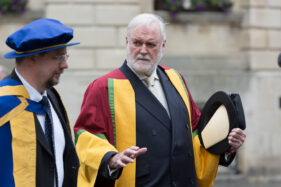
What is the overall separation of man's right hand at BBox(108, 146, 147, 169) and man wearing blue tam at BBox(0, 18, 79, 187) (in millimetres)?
270

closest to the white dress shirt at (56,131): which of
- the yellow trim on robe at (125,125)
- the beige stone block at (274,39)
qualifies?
the yellow trim on robe at (125,125)

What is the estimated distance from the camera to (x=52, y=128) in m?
2.91

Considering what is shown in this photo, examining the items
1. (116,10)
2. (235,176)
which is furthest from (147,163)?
(235,176)

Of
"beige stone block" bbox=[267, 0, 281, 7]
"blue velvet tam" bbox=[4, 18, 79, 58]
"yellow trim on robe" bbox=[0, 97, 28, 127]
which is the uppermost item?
"blue velvet tam" bbox=[4, 18, 79, 58]

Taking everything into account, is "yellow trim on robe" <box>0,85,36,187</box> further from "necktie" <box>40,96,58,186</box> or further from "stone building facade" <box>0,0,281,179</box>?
"stone building facade" <box>0,0,281,179</box>

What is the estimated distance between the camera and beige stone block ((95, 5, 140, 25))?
8.10 m

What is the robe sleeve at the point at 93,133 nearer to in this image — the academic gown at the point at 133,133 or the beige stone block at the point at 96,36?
the academic gown at the point at 133,133

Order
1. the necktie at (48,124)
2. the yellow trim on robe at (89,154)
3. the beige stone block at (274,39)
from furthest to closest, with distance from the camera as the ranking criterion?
1. the beige stone block at (274,39)
2. the yellow trim on robe at (89,154)
3. the necktie at (48,124)

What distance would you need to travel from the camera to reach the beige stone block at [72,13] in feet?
26.2

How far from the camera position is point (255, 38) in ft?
29.1

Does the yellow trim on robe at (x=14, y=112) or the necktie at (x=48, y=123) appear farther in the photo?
the necktie at (x=48, y=123)

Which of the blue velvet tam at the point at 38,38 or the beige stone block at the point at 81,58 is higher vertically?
the blue velvet tam at the point at 38,38

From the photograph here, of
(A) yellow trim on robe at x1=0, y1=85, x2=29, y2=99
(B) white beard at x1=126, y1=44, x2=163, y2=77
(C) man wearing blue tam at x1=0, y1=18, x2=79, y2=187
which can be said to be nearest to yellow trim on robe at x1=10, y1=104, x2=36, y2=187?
(C) man wearing blue tam at x1=0, y1=18, x2=79, y2=187

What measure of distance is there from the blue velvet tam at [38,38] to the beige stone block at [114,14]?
17.2 ft
